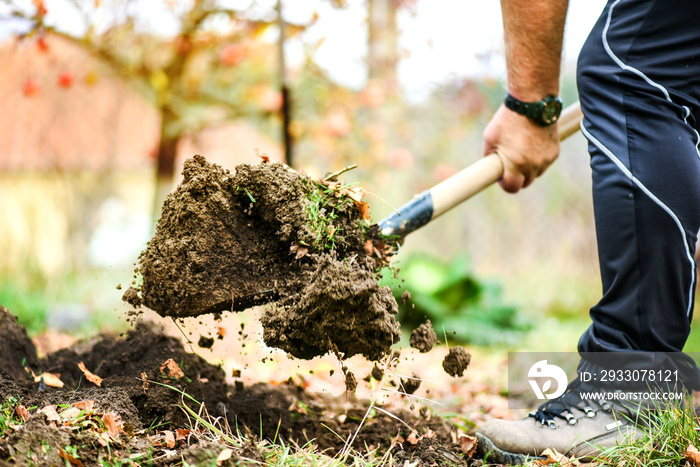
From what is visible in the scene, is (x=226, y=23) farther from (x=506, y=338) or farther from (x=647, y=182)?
Result: (x=647, y=182)

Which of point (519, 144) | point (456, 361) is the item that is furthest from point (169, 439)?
point (519, 144)

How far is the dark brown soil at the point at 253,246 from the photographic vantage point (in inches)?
58.5

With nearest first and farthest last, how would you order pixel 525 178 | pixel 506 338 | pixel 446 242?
pixel 525 178 < pixel 506 338 < pixel 446 242

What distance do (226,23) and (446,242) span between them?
350 centimetres

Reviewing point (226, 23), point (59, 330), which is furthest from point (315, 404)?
point (226, 23)

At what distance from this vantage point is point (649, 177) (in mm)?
1497

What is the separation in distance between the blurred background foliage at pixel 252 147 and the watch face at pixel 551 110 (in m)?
1.90

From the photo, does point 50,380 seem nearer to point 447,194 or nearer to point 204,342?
point 204,342

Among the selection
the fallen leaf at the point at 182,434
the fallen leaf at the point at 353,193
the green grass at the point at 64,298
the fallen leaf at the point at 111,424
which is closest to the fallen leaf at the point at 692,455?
the fallen leaf at the point at 353,193

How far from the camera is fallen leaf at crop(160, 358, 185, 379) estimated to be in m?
1.68

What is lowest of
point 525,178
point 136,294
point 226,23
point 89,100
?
point 136,294

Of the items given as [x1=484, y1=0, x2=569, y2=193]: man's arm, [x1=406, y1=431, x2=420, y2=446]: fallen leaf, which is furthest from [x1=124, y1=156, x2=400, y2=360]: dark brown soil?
[x1=484, y1=0, x2=569, y2=193]: man's arm

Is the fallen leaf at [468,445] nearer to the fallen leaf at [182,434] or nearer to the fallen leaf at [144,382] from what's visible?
the fallen leaf at [182,434]

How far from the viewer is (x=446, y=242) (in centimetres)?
659
